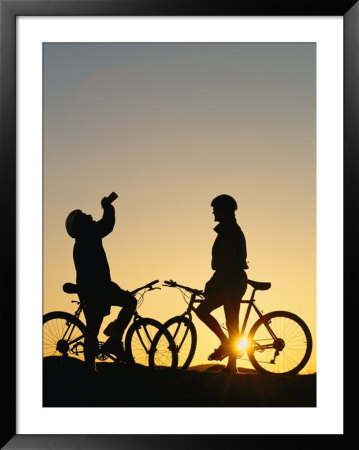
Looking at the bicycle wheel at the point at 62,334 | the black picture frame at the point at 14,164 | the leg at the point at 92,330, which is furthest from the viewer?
the leg at the point at 92,330

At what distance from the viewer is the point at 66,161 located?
381cm

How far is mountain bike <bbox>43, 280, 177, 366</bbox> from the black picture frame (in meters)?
0.25

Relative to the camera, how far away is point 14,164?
11.6 ft

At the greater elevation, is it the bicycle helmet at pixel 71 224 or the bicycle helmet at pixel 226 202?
the bicycle helmet at pixel 226 202

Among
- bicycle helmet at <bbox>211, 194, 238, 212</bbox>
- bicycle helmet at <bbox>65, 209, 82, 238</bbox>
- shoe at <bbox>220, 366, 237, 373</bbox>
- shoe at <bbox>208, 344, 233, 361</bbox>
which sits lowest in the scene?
shoe at <bbox>220, 366, 237, 373</bbox>

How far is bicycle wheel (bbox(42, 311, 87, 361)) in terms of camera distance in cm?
366

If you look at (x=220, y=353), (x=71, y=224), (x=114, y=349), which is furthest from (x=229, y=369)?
(x=71, y=224)

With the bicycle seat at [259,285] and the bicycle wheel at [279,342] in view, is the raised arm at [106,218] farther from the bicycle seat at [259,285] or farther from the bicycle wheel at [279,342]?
the bicycle wheel at [279,342]

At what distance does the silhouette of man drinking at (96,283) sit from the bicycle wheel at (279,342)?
786mm

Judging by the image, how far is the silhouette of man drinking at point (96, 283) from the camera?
3.78m

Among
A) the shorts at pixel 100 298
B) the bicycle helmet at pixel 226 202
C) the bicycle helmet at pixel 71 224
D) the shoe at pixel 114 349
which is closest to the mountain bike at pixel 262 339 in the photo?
the shoe at pixel 114 349

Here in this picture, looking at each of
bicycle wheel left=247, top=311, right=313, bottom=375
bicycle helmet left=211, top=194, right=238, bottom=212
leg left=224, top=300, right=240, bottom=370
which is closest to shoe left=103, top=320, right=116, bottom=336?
leg left=224, top=300, right=240, bottom=370

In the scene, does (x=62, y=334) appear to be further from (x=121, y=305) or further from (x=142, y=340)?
(x=142, y=340)

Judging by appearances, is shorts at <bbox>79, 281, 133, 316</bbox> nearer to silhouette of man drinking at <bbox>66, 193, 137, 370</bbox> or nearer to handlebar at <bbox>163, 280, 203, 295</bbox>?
silhouette of man drinking at <bbox>66, 193, 137, 370</bbox>
